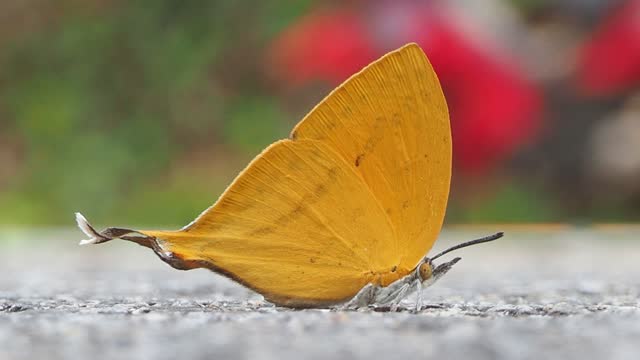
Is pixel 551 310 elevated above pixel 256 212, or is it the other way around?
pixel 256 212

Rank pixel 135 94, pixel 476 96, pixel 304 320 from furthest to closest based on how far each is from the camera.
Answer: pixel 135 94 → pixel 476 96 → pixel 304 320

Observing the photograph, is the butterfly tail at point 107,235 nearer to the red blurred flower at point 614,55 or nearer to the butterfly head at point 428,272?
the butterfly head at point 428,272

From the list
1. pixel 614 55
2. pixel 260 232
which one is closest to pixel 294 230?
pixel 260 232

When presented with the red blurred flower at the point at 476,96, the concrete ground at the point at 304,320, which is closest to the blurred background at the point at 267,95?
the red blurred flower at the point at 476,96

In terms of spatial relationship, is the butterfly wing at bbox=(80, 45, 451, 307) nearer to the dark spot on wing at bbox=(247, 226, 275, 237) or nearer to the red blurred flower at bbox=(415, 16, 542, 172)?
the dark spot on wing at bbox=(247, 226, 275, 237)

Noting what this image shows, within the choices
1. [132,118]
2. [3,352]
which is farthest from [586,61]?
[3,352]

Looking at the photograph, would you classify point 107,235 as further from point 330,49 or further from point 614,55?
point 614,55

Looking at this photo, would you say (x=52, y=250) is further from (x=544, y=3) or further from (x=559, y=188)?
(x=544, y=3)
